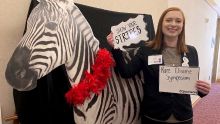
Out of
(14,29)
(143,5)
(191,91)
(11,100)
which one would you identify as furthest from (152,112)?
(143,5)

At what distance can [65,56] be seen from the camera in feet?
3.92

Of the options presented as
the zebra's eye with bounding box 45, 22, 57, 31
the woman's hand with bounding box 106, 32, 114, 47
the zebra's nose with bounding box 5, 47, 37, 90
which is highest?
the zebra's eye with bounding box 45, 22, 57, 31

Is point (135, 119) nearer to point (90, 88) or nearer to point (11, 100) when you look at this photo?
point (90, 88)

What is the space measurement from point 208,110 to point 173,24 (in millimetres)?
3270

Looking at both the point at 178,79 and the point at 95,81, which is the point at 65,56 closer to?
the point at 95,81

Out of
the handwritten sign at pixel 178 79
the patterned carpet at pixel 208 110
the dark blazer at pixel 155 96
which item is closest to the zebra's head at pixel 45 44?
the dark blazer at pixel 155 96

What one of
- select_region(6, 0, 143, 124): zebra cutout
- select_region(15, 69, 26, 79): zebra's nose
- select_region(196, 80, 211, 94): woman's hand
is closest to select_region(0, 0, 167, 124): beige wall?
select_region(6, 0, 143, 124): zebra cutout

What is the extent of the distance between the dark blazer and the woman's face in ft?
0.45

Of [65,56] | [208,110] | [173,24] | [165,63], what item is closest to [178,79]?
[165,63]

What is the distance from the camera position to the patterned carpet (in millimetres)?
3764

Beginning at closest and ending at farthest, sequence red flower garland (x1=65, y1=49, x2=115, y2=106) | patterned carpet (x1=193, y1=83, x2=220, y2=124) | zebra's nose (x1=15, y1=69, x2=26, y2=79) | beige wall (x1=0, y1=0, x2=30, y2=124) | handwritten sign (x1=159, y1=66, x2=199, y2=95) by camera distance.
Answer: zebra's nose (x1=15, y1=69, x2=26, y2=79), red flower garland (x1=65, y1=49, x2=115, y2=106), beige wall (x1=0, y1=0, x2=30, y2=124), handwritten sign (x1=159, y1=66, x2=199, y2=95), patterned carpet (x1=193, y1=83, x2=220, y2=124)

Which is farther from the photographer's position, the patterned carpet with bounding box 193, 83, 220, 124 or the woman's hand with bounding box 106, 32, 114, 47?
the patterned carpet with bounding box 193, 83, 220, 124

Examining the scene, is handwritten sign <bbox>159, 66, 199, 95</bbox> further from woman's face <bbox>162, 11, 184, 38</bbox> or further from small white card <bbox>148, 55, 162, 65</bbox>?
woman's face <bbox>162, 11, 184, 38</bbox>

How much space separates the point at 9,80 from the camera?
1.10m
